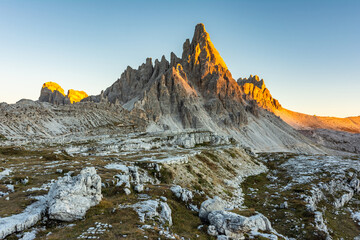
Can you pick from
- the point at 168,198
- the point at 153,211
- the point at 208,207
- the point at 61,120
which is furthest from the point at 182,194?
the point at 61,120

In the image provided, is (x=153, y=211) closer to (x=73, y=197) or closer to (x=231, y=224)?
(x=73, y=197)

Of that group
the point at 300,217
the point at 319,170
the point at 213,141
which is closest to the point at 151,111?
the point at 213,141

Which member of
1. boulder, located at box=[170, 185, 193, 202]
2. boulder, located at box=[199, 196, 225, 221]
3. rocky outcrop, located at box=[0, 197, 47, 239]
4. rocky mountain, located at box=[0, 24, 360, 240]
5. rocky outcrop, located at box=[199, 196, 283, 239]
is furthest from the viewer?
boulder, located at box=[170, 185, 193, 202]

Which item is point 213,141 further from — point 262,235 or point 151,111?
point 151,111

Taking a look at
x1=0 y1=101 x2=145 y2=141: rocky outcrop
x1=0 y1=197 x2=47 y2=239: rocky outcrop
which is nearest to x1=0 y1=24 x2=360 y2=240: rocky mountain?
x1=0 y1=197 x2=47 y2=239: rocky outcrop

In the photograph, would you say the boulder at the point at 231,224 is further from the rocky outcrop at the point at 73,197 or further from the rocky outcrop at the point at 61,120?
the rocky outcrop at the point at 61,120

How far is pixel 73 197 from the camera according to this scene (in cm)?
1836

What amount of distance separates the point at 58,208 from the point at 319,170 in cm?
8059

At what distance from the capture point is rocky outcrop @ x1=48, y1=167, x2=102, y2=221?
55.4 ft

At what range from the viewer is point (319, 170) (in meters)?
69.1

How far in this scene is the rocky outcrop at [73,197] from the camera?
16.9 metres

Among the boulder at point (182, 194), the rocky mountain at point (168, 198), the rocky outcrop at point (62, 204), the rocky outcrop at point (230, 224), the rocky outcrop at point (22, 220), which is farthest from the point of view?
the boulder at point (182, 194)

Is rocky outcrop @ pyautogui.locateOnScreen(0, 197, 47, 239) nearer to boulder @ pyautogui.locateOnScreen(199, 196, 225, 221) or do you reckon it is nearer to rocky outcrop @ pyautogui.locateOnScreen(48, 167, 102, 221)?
rocky outcrop @ pyautogui.locateOnScreen(48, 167, 102, 221)

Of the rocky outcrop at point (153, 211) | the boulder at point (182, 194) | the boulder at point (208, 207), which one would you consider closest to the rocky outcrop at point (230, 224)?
the boulder at point (208, 207)
